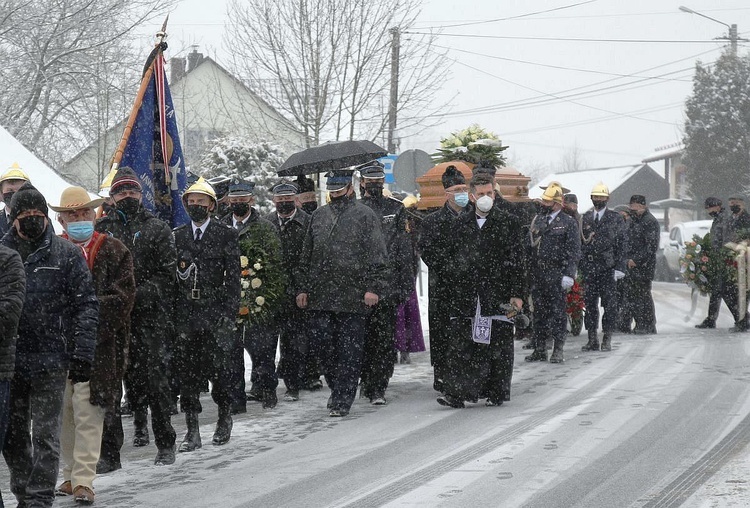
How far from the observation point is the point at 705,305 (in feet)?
84.2

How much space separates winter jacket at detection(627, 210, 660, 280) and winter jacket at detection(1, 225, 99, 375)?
12885 mm

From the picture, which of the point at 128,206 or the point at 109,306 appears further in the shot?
the point at 128,206

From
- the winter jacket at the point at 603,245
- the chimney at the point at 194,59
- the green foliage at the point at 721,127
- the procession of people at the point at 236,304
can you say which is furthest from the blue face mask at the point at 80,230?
the green foliage at the point at 721,127

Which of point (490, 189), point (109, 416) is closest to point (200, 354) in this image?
point (109, 416)

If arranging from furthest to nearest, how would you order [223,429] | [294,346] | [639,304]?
[639,304] → [294,346] → [223,429]

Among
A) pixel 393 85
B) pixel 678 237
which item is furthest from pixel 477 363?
pixel 678 237

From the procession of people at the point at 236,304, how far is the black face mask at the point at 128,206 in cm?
1

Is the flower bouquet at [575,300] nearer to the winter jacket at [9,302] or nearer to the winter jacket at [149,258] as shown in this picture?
the winter jacket at [149,258]

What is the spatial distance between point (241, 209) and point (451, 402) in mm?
2649

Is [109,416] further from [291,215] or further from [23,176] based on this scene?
[291,215]

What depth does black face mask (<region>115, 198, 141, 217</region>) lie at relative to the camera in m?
9.07

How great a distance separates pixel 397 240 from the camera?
1227cm

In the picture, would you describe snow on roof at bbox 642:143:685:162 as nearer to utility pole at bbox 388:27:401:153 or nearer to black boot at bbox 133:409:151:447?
utility pole at bbox 388:27:401:153

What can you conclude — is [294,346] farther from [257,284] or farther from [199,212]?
[199,212]
